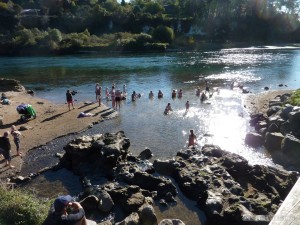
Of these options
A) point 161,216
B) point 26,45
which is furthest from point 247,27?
point 161,216

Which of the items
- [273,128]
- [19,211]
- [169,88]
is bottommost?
[169,88]

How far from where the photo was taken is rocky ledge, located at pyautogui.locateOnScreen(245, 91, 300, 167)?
22891 mm

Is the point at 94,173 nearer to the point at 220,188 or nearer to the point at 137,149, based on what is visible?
the point at 137,149

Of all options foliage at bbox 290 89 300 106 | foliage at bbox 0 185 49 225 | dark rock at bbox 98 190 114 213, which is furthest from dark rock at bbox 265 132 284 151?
foliage at bbox 0 185 49 225

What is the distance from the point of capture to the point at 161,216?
16.5 meters

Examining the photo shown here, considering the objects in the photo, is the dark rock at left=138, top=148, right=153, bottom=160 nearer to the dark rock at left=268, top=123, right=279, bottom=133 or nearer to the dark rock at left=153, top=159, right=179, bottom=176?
the dark rock at left=153, top=159, right=179, bottom=176

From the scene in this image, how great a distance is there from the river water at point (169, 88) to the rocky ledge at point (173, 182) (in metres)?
1.82

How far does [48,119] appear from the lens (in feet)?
103

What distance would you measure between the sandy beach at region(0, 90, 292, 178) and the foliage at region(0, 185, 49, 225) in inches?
372

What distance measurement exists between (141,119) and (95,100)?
400 inches

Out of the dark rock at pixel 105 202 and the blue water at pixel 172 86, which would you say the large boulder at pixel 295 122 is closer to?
the blue water at pixel 172 86

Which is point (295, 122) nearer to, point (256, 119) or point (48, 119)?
point (256, 119)

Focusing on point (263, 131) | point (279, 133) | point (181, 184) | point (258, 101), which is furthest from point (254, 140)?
point (258, 101)

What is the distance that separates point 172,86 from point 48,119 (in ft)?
77.4
